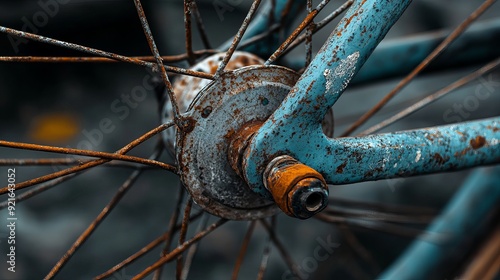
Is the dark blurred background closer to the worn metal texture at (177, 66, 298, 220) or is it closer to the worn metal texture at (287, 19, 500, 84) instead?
the worn metal texture at (287, 19, 500, 84)

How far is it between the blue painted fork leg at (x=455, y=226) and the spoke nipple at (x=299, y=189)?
0.81m

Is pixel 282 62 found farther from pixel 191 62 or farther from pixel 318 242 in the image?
pixel 318 242

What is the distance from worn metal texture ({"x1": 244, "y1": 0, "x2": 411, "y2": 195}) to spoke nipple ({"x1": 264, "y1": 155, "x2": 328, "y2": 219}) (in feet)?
0.14

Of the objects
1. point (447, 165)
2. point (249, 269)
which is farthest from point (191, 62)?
point (249, 269)

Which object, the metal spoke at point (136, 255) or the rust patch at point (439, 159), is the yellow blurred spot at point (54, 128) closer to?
the metal spoke at point (136, 255)

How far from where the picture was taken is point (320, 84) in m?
0.69

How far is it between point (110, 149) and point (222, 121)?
1.37 meters

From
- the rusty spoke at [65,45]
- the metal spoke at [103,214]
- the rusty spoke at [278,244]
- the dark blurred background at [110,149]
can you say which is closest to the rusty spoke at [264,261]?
the rusty spoke at [278,244]

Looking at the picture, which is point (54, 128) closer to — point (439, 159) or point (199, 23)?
point (199, 23)

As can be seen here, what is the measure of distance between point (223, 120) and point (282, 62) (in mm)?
369

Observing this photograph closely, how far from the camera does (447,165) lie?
810 millimetres

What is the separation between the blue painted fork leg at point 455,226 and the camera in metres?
1.39

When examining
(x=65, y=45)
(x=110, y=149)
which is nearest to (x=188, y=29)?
(x=65, y=45)

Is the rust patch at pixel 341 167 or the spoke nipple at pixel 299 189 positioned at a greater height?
the rust patch at pixel 341 167
